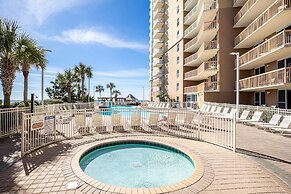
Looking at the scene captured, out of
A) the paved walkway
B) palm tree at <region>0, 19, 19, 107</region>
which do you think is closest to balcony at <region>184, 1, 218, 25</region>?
palm tree at <region>0, 19, 19, 107</region>

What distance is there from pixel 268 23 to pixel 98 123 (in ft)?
51.4

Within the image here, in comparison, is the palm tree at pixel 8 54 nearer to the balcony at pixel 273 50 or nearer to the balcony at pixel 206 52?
the balcony at pixel 273 50

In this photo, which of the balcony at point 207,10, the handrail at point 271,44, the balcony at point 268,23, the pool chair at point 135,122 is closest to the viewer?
the pool chair at point 135,122

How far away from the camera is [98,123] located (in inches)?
385

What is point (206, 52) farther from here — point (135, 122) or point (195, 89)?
point (135, 122)

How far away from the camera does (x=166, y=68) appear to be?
42188 millimetres

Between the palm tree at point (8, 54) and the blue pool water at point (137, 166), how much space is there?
6961 millimetres

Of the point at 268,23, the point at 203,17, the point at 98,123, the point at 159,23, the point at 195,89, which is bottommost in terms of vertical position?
the point at 98,123

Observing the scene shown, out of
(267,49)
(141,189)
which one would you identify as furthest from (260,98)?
(141,189)

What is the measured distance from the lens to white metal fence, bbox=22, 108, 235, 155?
712cm

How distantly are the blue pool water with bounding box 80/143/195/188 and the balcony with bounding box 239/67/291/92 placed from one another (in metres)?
11.1

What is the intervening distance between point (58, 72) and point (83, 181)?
38409 millimetres

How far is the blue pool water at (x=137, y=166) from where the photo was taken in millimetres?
5230

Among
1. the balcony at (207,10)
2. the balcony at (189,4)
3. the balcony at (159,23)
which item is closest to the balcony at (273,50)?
the balcony at (207,10)
